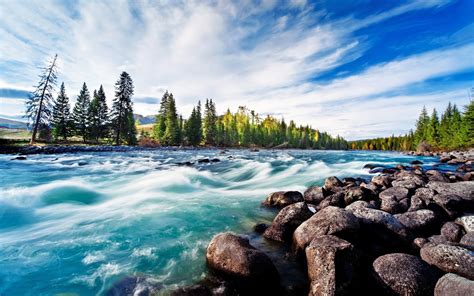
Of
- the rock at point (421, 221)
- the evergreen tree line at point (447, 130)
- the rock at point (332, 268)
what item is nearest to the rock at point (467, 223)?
the rock at point (421, 221)

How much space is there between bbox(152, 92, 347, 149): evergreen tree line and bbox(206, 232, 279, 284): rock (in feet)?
167

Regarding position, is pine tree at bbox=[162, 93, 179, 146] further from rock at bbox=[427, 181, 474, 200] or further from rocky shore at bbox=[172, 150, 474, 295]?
rock at bbox=[427, 181, 474, 200]

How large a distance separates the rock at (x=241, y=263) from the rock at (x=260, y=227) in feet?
5.68

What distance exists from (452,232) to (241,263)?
187 inches

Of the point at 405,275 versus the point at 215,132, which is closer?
the point at 405,275

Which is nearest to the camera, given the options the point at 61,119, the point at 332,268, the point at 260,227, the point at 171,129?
the point at 332,268

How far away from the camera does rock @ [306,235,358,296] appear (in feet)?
11.2

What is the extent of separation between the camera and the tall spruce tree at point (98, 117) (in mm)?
44534

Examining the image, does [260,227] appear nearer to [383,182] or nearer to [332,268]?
[332,268]

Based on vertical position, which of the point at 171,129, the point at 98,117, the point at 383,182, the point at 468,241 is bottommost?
the point at 468,241

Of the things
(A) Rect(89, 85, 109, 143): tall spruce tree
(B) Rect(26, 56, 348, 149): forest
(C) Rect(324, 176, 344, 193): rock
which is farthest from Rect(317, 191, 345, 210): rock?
(A) Rect(89, 85, 109, 143): tall spruce tree

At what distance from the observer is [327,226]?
4.63 meters

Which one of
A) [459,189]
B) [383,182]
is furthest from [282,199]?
[459,189]

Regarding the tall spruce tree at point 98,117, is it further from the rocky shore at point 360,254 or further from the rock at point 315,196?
the rocky shore at point 360,254
